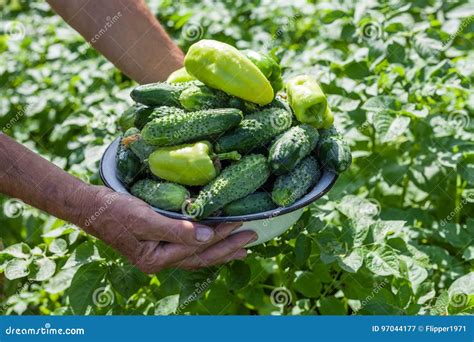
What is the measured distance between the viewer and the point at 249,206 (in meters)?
2.04

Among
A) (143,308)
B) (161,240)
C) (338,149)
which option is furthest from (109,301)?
(338,149)

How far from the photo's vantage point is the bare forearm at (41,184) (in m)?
2.29

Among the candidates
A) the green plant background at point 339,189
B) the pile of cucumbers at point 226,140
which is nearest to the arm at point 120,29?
the green plant background at point 339,189

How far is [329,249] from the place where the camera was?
2.33 m

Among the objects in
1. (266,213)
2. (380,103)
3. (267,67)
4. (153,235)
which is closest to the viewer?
(266,213)

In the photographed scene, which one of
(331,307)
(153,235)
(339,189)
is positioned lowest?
(331,307)

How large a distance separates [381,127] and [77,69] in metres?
1.78

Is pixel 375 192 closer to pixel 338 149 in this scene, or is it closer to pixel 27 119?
pixel 338 149

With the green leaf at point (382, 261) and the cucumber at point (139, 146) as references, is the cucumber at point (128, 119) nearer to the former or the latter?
the cucumber at point (139, 146)

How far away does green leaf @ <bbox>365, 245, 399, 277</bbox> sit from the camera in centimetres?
Result: 224

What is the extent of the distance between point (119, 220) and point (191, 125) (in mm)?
356
